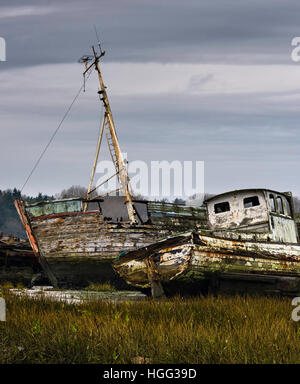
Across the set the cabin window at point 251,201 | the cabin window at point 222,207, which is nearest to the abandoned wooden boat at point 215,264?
the cabin window at point 251,201

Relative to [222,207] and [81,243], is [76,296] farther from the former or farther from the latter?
[81,243]

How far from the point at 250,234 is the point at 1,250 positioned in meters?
11.6

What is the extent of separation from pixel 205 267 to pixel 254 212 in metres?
4.55

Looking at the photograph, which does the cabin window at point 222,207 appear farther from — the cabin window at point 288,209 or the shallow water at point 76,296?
the shallow water at point 76,296

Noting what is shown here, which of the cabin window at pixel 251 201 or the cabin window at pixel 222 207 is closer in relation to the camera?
the cabin window at pixel 251 201

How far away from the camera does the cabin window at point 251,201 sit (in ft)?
55.1

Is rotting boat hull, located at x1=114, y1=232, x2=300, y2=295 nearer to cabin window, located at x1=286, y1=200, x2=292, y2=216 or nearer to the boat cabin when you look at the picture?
the boat cabin

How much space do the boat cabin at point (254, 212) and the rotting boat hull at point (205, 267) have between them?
2369mm

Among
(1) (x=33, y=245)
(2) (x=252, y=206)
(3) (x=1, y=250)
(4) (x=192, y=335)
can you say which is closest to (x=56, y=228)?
(1) (x=33, y=245)

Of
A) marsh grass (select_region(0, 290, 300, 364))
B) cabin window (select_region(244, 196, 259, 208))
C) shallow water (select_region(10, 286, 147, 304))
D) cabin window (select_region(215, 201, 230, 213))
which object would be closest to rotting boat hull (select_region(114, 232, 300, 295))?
shallow water (select_region(10, 286, 147, 304))

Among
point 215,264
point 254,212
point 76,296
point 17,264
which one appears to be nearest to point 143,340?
point 215,264

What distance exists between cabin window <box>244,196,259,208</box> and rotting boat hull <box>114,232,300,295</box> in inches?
112

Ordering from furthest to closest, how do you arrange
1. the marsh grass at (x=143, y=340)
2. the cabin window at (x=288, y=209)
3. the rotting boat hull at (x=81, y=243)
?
the rotting boat hull at (x=81, y=243) < the cabin window at (x=288, y=209) < the marsh grass at (x=143, y=340)

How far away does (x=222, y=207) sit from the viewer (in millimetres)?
17594
